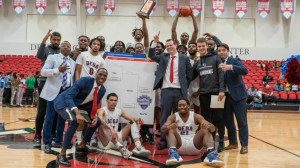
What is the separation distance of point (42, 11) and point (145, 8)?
47.2 ft

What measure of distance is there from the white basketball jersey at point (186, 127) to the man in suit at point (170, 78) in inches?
10.5

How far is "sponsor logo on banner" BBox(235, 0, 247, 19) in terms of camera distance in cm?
1852

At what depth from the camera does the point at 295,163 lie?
4383 mm

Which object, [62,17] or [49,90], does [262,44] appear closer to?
[62,17]

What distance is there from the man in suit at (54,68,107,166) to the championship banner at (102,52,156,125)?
816 millimetres

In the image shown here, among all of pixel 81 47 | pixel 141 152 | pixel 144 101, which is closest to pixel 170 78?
pixel 144 101

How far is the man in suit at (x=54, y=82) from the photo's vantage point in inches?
184

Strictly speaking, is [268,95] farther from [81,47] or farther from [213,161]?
[213,161]

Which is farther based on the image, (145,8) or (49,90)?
(145,8)

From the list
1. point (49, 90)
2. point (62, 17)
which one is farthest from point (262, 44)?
point (49, 90)

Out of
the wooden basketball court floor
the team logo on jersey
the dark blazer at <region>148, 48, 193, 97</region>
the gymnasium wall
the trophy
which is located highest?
the gymnasium wall

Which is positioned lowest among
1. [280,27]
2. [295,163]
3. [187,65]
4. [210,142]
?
[295,163]

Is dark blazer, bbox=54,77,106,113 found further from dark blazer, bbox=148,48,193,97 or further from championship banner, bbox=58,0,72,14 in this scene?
championship banner, bbox=58,0,72,14

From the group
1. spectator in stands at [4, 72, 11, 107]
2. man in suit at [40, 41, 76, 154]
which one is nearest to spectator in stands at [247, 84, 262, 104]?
spectator in stands at [4, 72, 11, 107]
